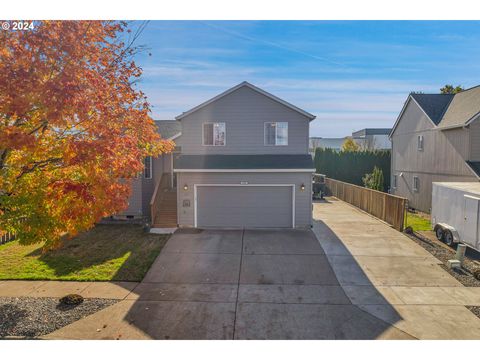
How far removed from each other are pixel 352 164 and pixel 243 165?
69.6 ft

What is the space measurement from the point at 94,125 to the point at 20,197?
2.26 meters

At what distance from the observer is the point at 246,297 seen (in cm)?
907

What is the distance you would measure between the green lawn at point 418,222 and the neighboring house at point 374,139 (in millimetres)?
36574

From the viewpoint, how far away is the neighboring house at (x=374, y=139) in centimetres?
5927

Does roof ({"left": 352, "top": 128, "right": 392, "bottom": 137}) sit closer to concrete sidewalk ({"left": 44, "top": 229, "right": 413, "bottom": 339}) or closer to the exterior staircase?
the exterior staircase

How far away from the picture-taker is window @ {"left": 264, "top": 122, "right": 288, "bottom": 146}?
17.2 m

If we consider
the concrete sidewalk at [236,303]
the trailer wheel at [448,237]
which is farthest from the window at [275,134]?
the trailer wheel at [448,237]

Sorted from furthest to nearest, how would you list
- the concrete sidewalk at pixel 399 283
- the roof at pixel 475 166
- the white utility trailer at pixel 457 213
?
the roof at pixel 475 166 < the white utility trailer at pixel 457 213 < the concrete sidewalk at pixel 399 283

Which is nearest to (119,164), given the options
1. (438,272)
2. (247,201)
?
(247,201)

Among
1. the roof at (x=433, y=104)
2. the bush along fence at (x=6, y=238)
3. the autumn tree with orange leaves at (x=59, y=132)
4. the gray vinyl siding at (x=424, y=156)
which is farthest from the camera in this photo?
A: the roof at (x=433, y=104)

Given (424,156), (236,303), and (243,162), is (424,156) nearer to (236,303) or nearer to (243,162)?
(243,162)

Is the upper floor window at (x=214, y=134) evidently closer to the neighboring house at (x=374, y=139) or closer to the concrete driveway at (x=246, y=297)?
the concrete driveway at (x=246, y=297)

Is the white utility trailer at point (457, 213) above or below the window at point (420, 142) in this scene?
below

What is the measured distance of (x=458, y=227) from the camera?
44.3 ft
